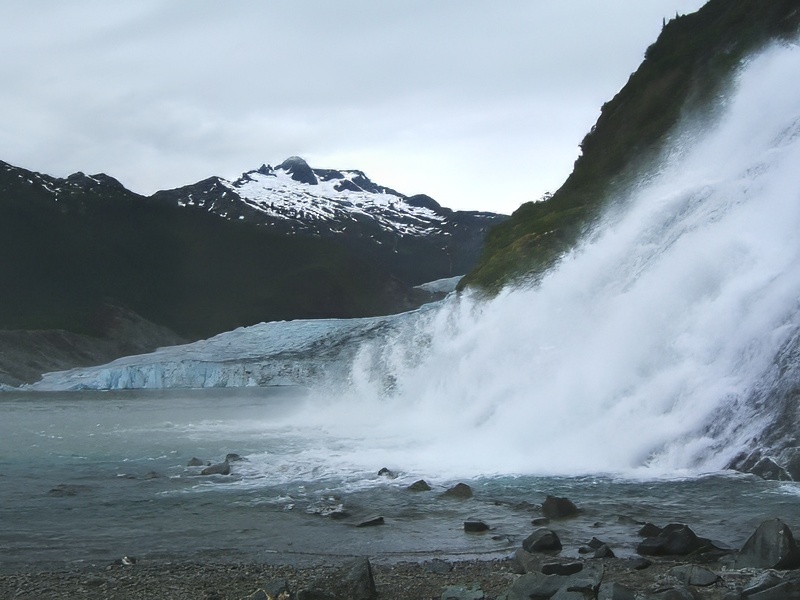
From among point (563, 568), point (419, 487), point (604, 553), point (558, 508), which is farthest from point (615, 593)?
point (419, 487)

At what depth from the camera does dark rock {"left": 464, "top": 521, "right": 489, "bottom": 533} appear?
14469 millimetres

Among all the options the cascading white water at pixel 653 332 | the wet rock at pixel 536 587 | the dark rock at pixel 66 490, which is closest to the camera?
the wet rock at pixel 536 587

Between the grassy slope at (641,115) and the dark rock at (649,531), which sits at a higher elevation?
the grassy slope at (641,115)

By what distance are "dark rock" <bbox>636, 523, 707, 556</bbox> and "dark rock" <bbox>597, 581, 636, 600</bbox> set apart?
2.89 meters

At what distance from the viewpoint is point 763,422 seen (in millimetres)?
17828

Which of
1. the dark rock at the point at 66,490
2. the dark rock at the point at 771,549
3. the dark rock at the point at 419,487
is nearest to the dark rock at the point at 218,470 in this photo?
the dark rock at the point at 66,490

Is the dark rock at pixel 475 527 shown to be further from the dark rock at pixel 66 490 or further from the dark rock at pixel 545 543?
the dark rock at pixel 66 490

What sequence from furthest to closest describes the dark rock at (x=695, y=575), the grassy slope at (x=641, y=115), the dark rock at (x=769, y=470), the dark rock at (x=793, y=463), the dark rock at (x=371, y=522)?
the grassy slope at (x=641, y=115) < the dark rock at (x=769, y=470) < the dark rock at (x=793, y=463) < the dark rock at (x=371, y=522) < the dark rock at (x=695, y=575)

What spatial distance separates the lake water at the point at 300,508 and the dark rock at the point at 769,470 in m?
0.42

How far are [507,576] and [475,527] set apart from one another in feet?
10.8

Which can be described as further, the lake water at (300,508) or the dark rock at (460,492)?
the dark rock at (460,492)

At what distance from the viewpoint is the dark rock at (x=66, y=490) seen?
20.0 meters

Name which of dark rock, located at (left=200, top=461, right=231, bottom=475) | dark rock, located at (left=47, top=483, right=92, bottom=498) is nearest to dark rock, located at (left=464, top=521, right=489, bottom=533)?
dark rock, located at (left=200, top=461, right=231, bottom=475)

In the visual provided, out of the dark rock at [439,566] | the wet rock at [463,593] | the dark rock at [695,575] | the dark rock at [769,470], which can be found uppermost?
the dark rock at [769,470]
